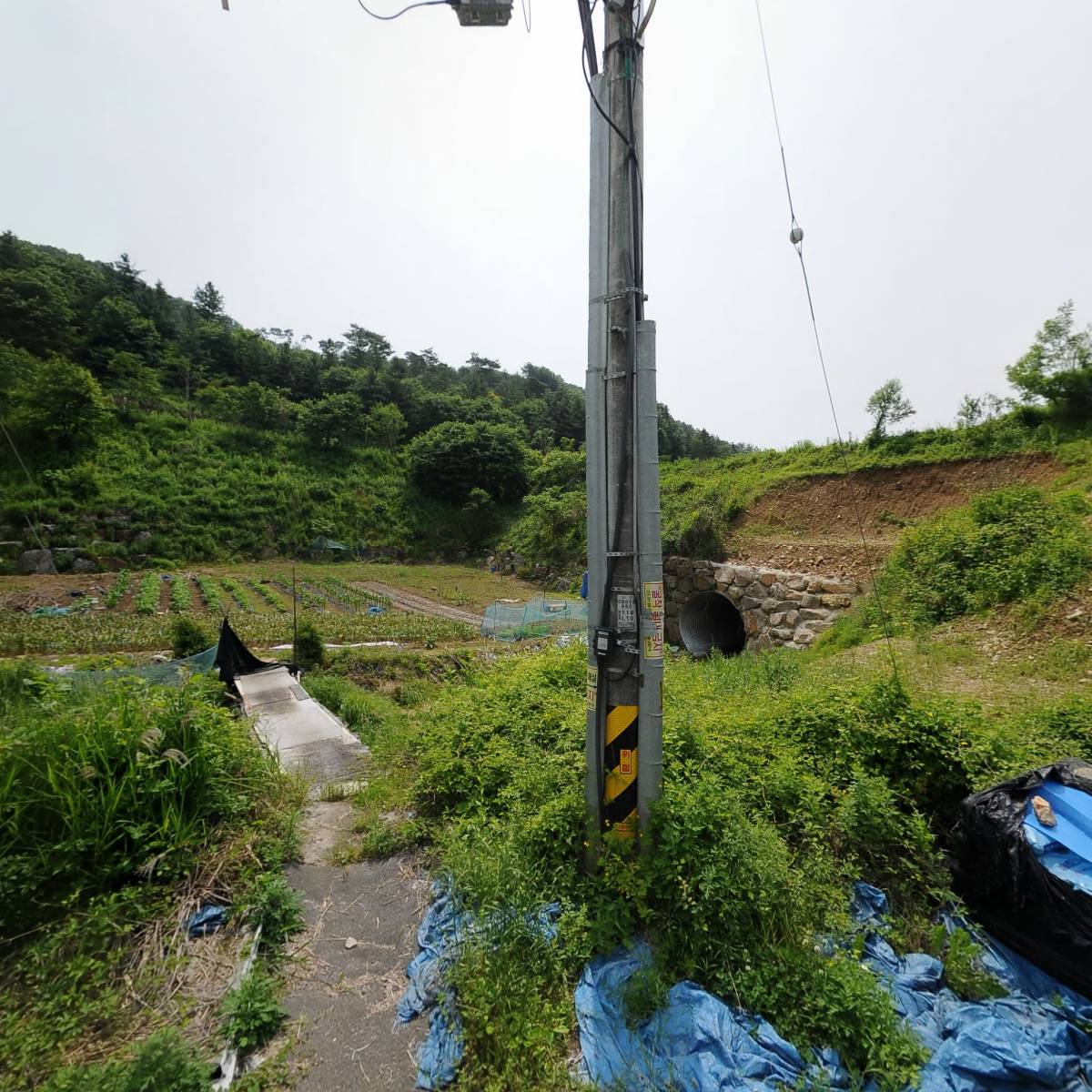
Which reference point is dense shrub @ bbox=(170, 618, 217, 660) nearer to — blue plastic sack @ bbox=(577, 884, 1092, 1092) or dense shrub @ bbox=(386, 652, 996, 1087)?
dense shrub @ bbox=(386, 652, 996, 1087)

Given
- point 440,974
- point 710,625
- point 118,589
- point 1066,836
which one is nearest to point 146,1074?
point 440,974

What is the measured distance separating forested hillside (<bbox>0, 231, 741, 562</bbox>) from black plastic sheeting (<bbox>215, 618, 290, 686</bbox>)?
24090mm

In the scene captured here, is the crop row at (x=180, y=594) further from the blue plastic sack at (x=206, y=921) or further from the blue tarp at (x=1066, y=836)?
the blue tarp at (x=1066, y=836)

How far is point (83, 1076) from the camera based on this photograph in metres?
1.80

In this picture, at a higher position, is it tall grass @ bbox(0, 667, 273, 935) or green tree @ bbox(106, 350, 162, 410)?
green tree @ bbox(106, 350, 162, 410)

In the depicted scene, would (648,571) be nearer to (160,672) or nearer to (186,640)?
(160,672)

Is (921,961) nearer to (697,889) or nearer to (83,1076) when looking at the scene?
(697,889)

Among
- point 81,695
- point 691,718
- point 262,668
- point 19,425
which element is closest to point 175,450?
point 19,425

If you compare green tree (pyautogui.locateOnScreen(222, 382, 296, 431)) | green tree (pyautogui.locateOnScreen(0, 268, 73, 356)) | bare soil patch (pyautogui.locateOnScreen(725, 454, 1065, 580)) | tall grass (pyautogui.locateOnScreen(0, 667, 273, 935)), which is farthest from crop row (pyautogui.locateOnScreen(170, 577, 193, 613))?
green tree (pyautogui.locateOnScreen(0, 268, 73, 356))

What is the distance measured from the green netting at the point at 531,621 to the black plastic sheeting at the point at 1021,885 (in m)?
12.0

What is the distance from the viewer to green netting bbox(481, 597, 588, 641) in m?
15.5

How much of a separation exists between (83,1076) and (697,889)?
8.27 ft

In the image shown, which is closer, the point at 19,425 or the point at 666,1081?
the point at 666,1081

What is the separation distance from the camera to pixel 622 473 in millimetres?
2650
